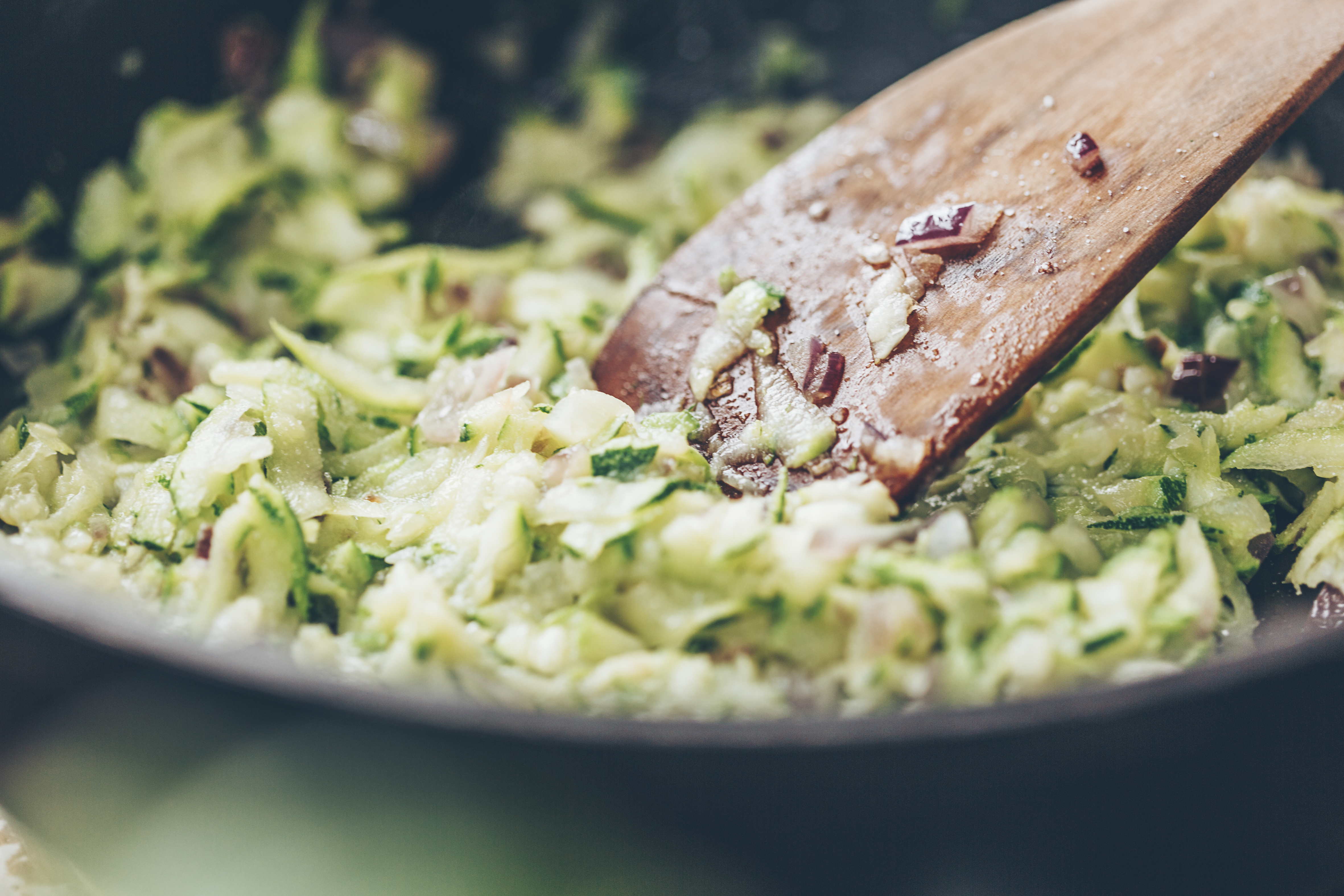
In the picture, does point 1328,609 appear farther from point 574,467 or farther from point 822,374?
point 574,467

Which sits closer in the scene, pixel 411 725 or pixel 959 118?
pixel 411 725

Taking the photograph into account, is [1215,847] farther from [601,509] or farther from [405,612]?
[405,612]

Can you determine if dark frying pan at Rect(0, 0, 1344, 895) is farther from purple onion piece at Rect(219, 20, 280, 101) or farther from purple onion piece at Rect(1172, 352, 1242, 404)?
purple onion piece at Rect(219, 20, 280, 101)

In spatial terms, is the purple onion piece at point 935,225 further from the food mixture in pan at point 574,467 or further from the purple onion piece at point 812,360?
the purple onion piece at point 812,360

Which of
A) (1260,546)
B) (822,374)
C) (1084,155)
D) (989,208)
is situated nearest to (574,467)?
(822,374)

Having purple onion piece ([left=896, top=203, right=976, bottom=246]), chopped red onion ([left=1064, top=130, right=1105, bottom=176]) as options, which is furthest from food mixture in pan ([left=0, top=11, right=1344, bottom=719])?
chopped red onion ([left=1064, top=130, right=1105, bottom=176])

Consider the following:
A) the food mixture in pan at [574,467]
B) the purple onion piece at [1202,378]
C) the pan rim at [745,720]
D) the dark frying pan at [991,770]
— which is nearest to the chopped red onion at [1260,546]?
the food mixture in pan at [574,467]

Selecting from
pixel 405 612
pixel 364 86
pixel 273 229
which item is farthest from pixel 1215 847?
pixel 364 86
